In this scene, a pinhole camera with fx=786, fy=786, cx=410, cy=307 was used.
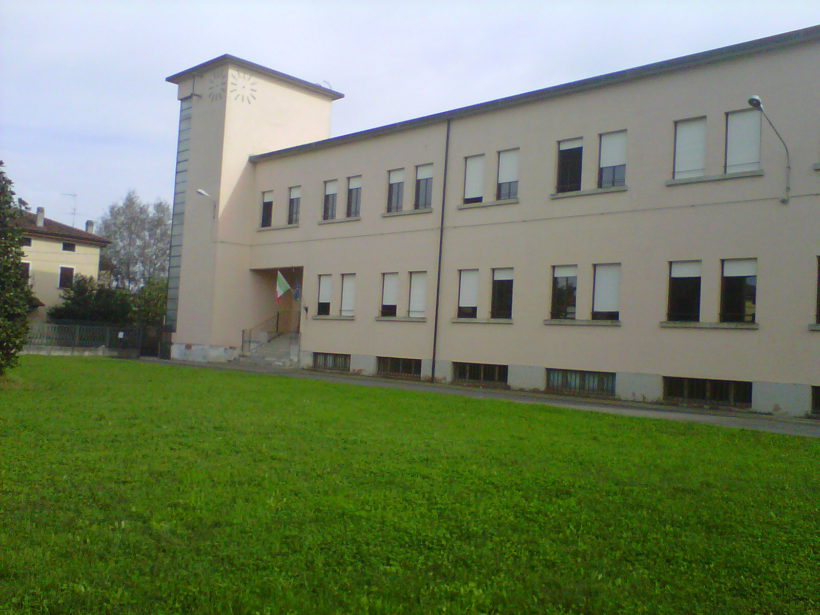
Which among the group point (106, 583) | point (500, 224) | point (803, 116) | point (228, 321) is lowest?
point (106, 583)

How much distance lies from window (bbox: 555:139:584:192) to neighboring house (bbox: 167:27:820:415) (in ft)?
0.20

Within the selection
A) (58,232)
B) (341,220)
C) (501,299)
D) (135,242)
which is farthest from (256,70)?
(135,242)

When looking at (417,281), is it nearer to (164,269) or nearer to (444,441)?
(444,441)

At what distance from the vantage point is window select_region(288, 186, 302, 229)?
33284 millimetres

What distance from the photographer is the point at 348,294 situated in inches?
1197

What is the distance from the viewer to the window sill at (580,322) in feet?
71.4

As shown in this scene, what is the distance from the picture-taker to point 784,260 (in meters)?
18.7

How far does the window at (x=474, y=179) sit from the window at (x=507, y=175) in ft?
2.29

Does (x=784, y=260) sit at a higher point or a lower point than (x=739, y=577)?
higher

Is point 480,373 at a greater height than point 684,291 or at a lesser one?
lesser

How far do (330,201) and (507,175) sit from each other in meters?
9.18

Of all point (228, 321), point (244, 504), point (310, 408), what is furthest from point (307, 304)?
point (244, 504)

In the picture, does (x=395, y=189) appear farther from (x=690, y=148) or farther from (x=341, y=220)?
(x=690, y=148)

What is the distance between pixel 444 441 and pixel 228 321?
25.6 m
